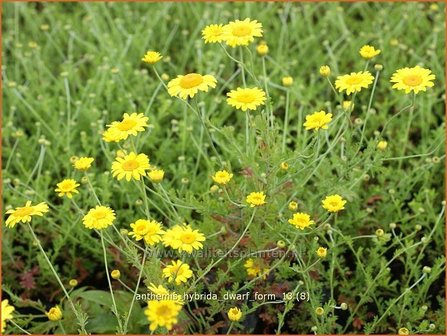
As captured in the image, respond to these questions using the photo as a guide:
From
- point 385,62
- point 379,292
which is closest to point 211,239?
point 379,292

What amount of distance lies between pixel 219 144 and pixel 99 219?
772 mm

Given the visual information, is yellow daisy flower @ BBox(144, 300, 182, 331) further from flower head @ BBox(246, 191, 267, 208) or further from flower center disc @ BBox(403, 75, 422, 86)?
flower center disc @ BBox(403, 75, 422, 86)

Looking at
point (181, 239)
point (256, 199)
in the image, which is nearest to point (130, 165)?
point (181, 239)

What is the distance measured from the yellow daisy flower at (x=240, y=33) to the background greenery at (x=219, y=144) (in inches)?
9.7

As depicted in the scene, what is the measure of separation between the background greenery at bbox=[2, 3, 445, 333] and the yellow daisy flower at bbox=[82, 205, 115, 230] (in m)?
0.16

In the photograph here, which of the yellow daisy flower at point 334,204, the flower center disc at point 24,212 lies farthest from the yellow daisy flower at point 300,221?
the flower center disc at point 24,212

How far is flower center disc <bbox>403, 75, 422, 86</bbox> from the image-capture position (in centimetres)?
189

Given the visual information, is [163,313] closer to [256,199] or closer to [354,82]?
[256,199]

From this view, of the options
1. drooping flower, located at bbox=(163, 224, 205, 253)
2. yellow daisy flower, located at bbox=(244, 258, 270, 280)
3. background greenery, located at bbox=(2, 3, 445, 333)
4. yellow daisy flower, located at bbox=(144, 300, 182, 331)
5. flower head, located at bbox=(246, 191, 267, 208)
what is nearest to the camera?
yellow daisy flower, located at bbox=(144, 300, 182, 331)

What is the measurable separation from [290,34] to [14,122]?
1.40 m

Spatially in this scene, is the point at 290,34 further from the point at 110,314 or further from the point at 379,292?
the point at 110,314

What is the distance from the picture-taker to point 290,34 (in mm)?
3611

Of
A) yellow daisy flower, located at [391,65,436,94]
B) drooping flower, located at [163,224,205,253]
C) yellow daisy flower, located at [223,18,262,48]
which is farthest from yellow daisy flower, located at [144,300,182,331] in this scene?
yellow daisy flower, located at [391,65,436,94]

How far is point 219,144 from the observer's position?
246 centimetres
